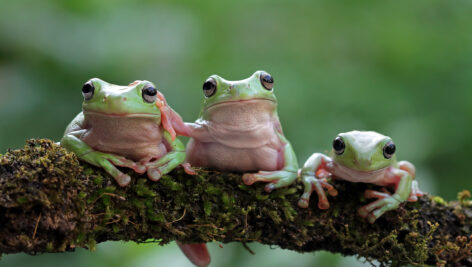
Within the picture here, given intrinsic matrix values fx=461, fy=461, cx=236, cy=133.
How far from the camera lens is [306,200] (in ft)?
10.0

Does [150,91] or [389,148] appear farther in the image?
[389,148]

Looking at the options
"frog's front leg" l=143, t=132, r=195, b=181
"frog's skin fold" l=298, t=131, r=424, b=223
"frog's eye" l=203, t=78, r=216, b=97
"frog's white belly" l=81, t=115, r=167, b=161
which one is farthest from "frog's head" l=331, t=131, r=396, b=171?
"frog's white belly" l=81, t=115, r=167, b=161

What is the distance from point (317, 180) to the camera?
3.16m

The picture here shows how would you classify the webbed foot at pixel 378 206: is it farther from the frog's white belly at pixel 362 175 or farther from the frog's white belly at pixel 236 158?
the frog's white belly at pixel 236 158

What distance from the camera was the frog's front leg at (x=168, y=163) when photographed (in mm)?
2789

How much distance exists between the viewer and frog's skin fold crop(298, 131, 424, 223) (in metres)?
3.10

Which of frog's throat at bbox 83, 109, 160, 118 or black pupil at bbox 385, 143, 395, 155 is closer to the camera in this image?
frog's throat at bbox 83, 109, 160, 118

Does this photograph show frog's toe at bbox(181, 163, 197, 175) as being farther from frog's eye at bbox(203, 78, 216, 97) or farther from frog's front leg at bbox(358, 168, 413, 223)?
frog's front leg at bbox(358, 168, 413, 223)

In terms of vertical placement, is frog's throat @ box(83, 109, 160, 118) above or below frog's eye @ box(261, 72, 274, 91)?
below

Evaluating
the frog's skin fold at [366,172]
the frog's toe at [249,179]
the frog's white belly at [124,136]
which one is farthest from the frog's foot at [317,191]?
the frog's white belly at [124,136]

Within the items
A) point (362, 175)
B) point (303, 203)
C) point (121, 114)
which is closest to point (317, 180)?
point (303, 203)

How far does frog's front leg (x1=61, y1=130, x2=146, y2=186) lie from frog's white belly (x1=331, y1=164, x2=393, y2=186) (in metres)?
1.38

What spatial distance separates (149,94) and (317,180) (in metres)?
1.27

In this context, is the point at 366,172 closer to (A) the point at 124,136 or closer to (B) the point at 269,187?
(B) the point at 269,187
